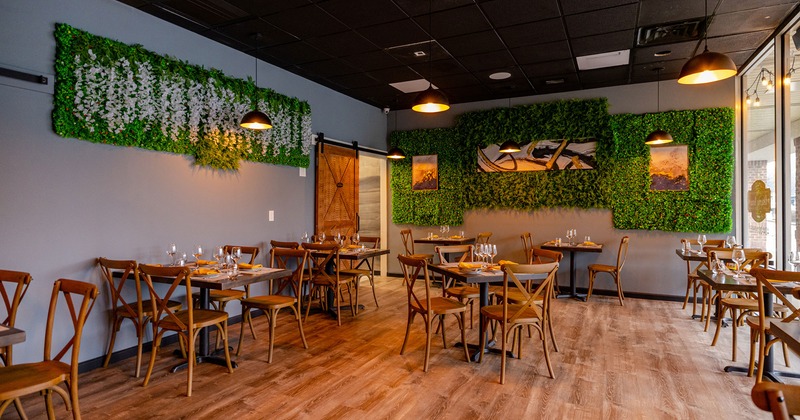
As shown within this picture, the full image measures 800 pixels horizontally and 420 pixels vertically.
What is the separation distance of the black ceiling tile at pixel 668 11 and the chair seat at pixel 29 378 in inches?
221

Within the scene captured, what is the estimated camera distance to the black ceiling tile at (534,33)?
5.00 m

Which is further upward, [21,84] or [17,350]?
[21,84]

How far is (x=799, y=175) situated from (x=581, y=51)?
2.78 m

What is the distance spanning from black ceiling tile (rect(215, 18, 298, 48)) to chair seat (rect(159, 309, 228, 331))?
3.12m

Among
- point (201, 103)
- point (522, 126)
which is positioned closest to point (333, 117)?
point (201, 103)

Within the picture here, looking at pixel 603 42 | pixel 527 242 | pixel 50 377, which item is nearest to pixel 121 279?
pixel 50 377

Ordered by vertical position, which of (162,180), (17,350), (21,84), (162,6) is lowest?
(17,350)

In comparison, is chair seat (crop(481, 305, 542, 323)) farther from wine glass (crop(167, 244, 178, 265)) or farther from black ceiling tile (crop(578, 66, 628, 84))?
black ceiling tile (crop(578, 66, 628, 84))

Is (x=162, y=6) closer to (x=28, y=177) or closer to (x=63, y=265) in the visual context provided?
(x=28, y=177)

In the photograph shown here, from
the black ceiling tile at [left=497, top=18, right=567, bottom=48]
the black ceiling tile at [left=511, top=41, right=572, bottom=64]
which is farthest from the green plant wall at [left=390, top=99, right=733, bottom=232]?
the black ceiling tile at [left=497, top=18, right=567, bottom=48]

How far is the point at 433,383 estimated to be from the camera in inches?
146

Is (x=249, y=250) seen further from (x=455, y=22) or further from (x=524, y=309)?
(x=455, y=22)

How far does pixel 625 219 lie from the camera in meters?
7.36

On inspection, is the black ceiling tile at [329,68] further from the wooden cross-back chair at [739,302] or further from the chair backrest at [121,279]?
the wooden cross-back chair at [739,302]
